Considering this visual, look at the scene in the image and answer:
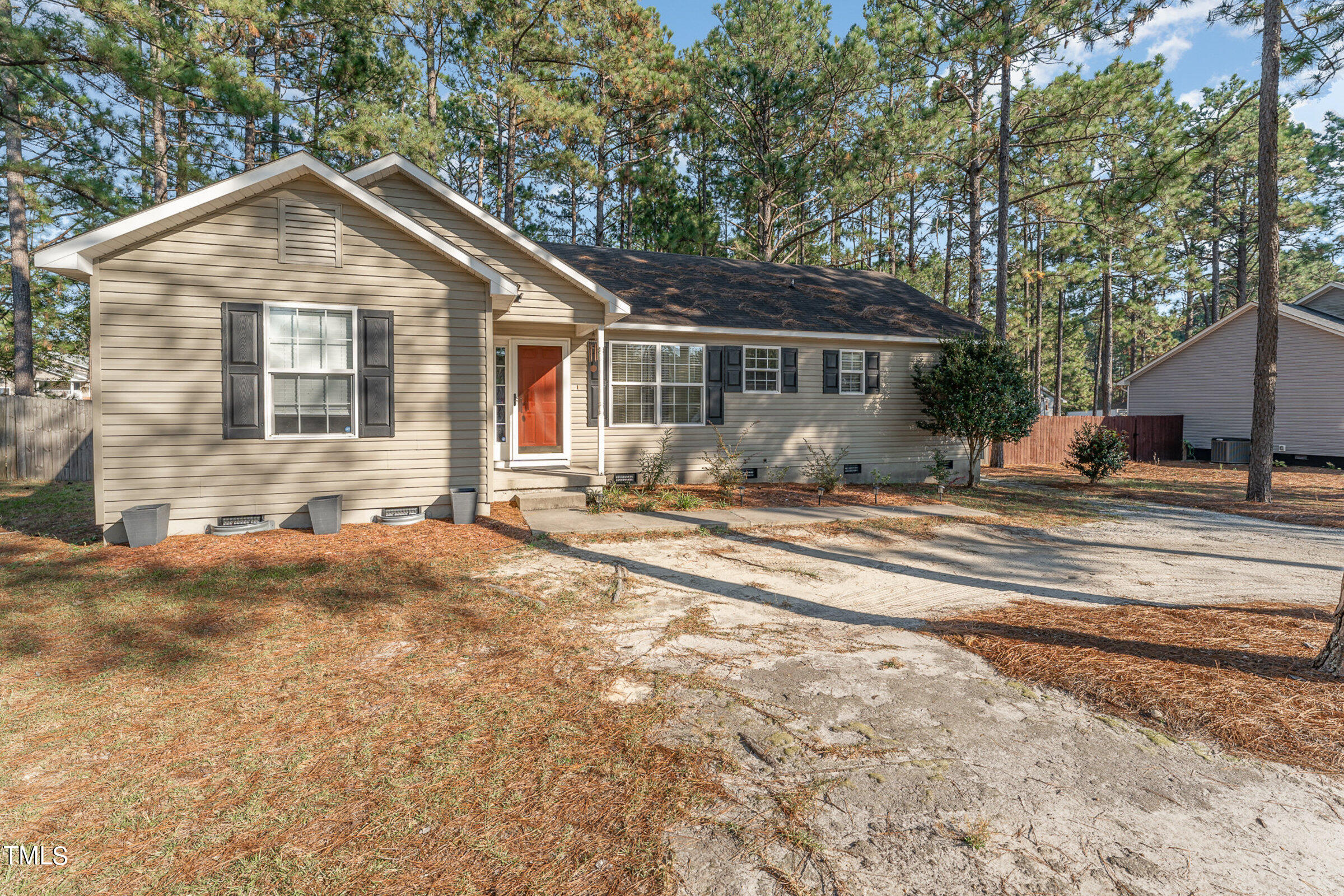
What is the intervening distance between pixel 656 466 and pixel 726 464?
1.49 meters

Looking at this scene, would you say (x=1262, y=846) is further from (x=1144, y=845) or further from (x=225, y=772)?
(x=225, y=772)

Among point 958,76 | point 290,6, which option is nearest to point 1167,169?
point 958,76

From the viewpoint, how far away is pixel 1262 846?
2.22 meters

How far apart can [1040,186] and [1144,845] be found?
25.9 metres

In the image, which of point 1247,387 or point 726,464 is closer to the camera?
point 726,464

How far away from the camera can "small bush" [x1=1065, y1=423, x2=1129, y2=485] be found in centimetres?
1355

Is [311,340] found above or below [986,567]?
above

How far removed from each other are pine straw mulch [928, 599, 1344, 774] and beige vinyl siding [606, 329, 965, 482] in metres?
7.37

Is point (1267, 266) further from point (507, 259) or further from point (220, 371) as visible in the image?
point (220, 371)

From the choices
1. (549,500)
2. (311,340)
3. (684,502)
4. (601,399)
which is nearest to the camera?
(311,340)

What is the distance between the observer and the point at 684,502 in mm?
9516

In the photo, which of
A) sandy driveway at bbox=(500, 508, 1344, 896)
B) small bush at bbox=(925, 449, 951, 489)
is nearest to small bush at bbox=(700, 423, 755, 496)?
small bush at bbox=(925, 449, 951, 489)

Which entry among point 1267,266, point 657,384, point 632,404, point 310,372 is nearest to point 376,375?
point 310,372

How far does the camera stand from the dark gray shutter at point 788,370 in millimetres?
12680
